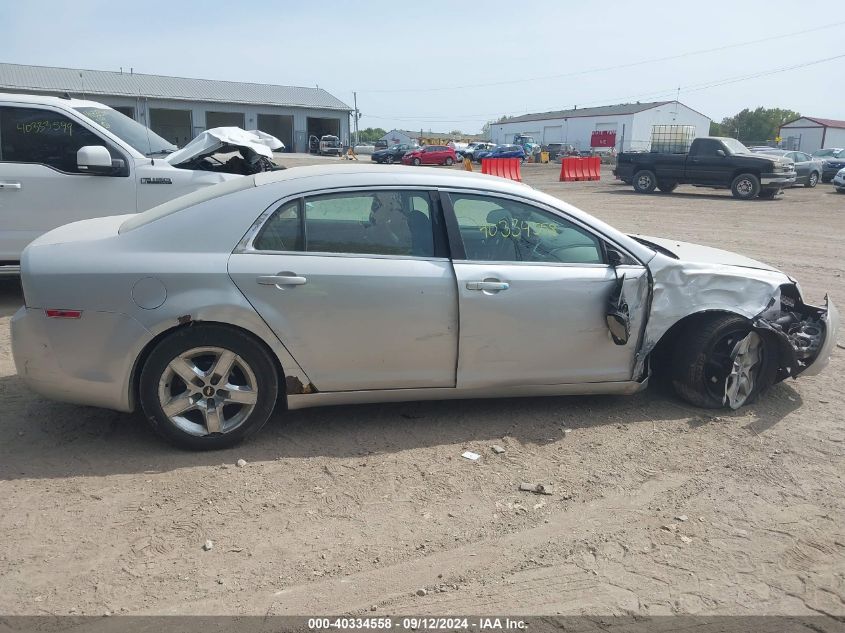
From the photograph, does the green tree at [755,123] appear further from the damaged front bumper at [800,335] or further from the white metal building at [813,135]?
the damaged front bumper at [800,335]

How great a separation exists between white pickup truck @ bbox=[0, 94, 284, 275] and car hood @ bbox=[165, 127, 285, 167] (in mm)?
25

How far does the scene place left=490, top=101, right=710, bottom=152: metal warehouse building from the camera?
7738cm

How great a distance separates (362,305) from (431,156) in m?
42.3

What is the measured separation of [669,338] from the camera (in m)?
4.89

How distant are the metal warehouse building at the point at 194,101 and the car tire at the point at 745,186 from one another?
43.2m

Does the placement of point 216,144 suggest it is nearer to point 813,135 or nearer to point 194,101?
point 194,101

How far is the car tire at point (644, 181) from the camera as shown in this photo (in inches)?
966

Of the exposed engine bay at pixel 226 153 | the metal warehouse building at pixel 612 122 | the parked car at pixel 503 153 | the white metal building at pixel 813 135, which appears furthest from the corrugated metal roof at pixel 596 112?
the exposed engine bay at pixel 226 153

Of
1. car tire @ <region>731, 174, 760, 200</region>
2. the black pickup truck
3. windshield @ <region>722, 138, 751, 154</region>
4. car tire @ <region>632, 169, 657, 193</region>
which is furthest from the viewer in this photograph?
car tire @ <region>632, 169, 657, 193</region>

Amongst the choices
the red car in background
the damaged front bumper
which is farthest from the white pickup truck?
the red car in background

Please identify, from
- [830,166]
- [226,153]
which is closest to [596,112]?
[830,166]

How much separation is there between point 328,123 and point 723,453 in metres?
63.9

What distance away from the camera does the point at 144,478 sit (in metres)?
3.76

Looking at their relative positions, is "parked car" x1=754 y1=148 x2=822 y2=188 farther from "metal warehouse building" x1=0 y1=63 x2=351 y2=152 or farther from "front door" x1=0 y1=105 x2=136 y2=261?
"metal warehouse building" x1=0 y1=63 x2=351 y2=152
